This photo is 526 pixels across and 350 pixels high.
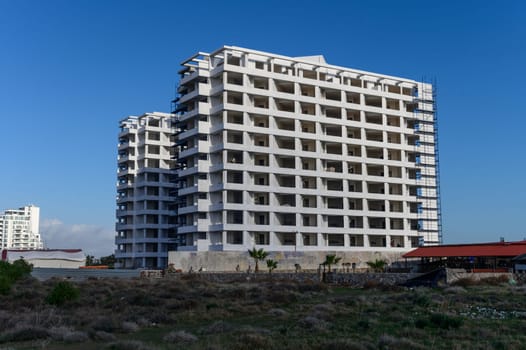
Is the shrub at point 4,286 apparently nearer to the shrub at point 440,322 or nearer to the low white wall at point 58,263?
the shrub at point 440,322

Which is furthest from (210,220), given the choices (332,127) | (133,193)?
(133,193)

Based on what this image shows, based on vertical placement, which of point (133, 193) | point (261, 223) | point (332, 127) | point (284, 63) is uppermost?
point (284, 63)

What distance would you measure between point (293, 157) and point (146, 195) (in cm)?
3880

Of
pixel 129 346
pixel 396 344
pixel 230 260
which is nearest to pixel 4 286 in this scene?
pixel 129 346

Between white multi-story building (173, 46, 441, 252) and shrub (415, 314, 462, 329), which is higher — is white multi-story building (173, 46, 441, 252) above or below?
above

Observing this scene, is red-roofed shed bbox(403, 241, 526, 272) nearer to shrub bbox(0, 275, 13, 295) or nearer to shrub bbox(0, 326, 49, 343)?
shrub bbox(0, 275, 13, 295)

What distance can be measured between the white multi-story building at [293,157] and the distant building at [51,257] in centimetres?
2133

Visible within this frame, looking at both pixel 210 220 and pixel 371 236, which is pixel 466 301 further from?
pixel 371 236

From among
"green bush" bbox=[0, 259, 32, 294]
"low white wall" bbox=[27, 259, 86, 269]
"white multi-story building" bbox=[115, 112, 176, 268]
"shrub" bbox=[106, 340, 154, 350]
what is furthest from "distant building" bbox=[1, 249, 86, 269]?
"shrub" bbox=[106, 340, 154, 350]

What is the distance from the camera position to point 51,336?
2109 cm

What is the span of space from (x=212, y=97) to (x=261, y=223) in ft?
66.1

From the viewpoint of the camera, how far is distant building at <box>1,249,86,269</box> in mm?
93875

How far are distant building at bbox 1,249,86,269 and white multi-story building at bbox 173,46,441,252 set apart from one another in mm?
21330

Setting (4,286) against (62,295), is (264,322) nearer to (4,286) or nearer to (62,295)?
(62,295)
